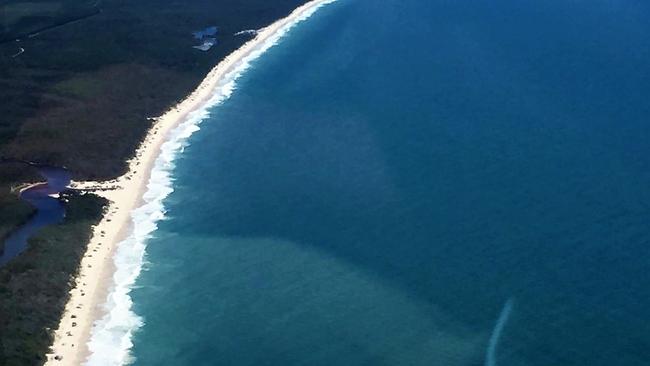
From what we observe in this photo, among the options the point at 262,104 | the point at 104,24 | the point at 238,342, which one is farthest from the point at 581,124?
the point at 104,24

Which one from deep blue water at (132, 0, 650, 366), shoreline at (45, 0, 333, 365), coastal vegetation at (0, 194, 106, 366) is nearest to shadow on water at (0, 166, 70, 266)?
coastal vegetation at (0, 194, 106, 366)

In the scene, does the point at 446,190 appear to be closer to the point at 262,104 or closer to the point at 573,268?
the point at 573,268

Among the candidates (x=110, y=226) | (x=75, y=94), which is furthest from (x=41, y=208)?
(x=75, y=94)

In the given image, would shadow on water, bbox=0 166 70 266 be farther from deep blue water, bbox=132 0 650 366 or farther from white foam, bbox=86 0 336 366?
deep blue water, bbox=132 0 650 366

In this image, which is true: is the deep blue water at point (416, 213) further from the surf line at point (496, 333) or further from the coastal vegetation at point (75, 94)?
the coastal vegetation at point (75, 94)

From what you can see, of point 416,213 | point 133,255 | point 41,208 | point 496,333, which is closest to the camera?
point 496,333

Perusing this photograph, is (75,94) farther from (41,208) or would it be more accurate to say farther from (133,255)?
(133,255)

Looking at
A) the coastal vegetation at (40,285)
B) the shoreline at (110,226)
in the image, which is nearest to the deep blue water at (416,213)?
the shoreline at (110,226)
